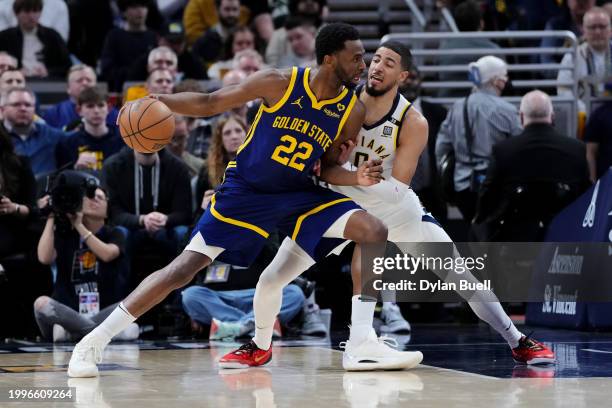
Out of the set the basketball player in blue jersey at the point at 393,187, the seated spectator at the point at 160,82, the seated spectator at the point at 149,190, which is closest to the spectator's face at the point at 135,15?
the seated spectator at the point at 160,82

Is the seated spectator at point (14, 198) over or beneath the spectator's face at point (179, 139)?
beneath

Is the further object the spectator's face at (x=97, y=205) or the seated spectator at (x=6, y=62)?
the seated spectator at (x=6, y=62)

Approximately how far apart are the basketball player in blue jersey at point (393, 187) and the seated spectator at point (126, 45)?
658 cm

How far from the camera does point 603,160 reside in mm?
11234

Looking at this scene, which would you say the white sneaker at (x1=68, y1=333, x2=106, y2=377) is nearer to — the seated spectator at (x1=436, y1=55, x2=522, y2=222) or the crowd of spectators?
the crowd of spectators

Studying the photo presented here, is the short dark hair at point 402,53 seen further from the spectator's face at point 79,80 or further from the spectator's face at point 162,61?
the spectator's face at point 79,80

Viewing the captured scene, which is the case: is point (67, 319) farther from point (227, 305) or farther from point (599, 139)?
point (599, 139)

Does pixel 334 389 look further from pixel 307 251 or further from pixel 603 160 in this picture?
pixel 603 160

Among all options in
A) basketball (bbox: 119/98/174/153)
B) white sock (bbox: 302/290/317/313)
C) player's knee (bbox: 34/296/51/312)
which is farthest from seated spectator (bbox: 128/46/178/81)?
basketball (bbox: 119/98/174/153)

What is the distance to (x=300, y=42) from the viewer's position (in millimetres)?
13148

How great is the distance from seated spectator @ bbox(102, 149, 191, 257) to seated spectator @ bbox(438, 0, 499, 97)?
3.95 meters

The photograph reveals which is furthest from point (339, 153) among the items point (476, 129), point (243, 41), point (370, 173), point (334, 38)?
point (243, 41)

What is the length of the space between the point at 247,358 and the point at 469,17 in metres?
7.06

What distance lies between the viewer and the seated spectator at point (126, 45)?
42.7 ft
